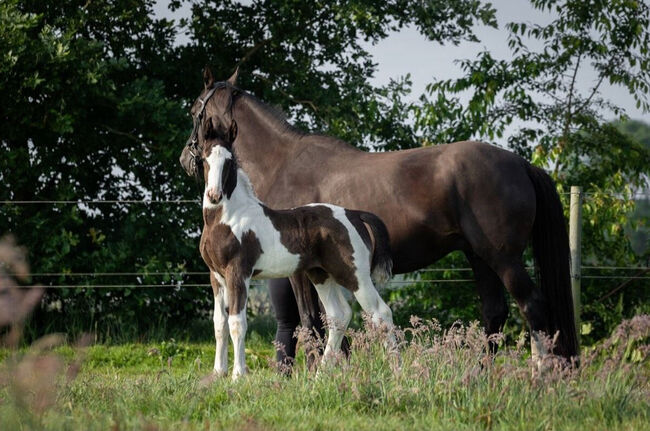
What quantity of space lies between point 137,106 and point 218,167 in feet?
15.6

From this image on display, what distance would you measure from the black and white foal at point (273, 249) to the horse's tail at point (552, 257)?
1.49 meters

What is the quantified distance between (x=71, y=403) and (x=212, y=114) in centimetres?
289

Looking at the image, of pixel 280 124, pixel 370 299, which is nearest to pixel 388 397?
pixel 370 299

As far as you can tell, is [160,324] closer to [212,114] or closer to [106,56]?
[106,56]

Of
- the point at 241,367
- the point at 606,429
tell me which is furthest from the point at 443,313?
the point at 606,429

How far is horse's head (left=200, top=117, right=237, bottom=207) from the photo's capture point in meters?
5.42

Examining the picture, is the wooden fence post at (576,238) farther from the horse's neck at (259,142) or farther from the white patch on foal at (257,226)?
the white patch on foal at (257,226)

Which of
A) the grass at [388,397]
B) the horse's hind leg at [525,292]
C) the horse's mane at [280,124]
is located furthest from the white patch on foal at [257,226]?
the horse's hind leg at [525,292]

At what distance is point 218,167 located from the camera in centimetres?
543

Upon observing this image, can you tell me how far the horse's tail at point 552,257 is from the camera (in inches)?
256

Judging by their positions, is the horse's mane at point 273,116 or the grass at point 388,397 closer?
the grass at point 388,397

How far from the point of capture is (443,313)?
975 centimetres

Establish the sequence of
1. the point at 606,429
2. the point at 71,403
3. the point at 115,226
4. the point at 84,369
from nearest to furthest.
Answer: the point at 606,429 < the point at 71,403 < the point at 84,369 < the point at 115,226

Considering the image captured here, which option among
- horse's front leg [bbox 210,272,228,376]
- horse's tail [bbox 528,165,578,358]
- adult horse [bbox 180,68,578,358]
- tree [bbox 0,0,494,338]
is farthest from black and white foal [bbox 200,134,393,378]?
tree [bbox 0,0,494,338]
